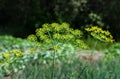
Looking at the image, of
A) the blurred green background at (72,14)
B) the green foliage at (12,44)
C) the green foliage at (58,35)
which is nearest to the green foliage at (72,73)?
the green foliage at (58,35)

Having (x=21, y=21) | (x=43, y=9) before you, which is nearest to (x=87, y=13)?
(x=43, y=9)

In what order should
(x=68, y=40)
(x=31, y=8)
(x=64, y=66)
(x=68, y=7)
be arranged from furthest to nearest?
(x=31, y=8) → (x=68, y=7) → (x=64, y=66) → (x=68, y=40)

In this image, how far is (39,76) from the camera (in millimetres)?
4328

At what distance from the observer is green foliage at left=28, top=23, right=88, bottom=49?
4270 millimetres

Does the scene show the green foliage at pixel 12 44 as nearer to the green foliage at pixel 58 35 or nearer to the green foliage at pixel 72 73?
the green foliage at pixel 72 73

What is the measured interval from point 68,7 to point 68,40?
376 inches

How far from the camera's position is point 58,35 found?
4246mm

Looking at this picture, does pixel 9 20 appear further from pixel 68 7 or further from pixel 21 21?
pixel 68 7

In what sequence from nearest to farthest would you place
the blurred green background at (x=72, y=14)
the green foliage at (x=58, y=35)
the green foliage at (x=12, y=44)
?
the green foliage at (x=58, y=35) < the green foliage at (x=12, y=44) < the blurred green background at (x=72, y=14)

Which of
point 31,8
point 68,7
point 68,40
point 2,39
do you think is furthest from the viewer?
point 31,8

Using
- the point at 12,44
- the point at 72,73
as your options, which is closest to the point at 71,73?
the point at 72,73

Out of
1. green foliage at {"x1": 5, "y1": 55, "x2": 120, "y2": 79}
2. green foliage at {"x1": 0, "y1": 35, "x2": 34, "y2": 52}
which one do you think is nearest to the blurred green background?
green foliage at {"x1": 0, "y1": 35, "x2": 34, "y2": 52}

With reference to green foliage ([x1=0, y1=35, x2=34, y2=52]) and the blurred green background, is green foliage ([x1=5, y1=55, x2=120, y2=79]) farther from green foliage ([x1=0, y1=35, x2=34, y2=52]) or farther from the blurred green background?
the blurred green background

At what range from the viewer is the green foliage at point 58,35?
427 cm
